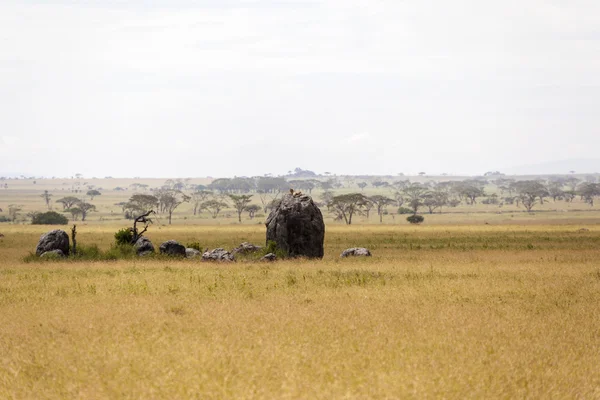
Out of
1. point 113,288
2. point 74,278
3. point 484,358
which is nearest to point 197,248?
point 74,278

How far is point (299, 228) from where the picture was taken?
3797 cm

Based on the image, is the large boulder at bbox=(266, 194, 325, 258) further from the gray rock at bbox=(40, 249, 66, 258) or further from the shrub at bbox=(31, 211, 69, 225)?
the shrub at bbox=(31, 211, 69, 225)

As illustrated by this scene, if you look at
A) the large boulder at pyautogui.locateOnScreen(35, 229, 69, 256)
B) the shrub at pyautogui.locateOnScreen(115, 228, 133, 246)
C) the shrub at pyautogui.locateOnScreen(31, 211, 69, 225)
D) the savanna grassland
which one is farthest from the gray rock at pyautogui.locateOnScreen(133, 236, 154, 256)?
the shrub at pyautogui.locateOnScreen(31, 211, 69, 225)

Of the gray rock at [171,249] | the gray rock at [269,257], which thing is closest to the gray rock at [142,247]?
the gray rock at [171,249]

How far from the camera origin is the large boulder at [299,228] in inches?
1491

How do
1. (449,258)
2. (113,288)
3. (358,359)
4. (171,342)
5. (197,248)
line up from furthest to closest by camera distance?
(197,248) < (449,258) < (113,288) < (171,342) < (358,359)

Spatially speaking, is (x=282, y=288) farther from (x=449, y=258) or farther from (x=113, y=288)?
(x=449, y=258)

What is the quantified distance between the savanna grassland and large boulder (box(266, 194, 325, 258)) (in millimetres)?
7657

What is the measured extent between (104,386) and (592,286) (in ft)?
64.2

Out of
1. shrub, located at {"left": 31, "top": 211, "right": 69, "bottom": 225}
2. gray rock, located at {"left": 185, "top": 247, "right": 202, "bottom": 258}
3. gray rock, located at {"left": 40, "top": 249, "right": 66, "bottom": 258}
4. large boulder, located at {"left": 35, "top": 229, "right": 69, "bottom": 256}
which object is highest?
large boulder, located at {"left": 35, "top": 229, "right": 69, "bottom": 256}

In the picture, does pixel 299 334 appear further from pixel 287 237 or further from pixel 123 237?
pixel 123 237

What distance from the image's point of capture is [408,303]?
20.6m

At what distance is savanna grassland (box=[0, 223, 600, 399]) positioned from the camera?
11734mm

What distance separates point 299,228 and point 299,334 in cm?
2235
